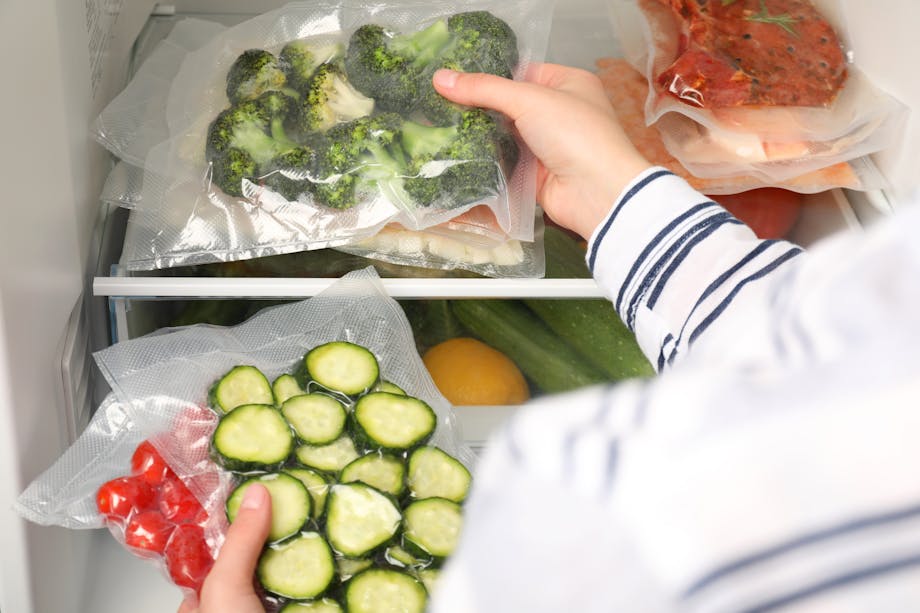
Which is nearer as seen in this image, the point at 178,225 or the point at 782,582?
the point at 782,582

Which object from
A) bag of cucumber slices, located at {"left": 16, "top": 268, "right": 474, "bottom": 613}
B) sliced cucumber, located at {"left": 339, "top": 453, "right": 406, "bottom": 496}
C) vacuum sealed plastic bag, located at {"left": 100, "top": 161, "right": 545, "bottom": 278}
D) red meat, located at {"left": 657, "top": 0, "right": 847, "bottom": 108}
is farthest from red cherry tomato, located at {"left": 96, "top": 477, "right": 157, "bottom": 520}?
red meat, located at {"left": 657, "top": 0, "right": 847, "bottom": 108}

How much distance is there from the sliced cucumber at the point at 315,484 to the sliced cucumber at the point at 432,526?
0.28 ft

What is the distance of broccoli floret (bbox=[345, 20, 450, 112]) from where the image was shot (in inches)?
46.1

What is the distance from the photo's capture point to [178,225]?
1.13 meters

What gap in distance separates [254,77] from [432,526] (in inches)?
24.2

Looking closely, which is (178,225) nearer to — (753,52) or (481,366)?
(481,366)

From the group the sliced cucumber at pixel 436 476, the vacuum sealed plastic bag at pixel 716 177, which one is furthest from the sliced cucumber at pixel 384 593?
the vacuum sealed plastic bag at pixel 716 177

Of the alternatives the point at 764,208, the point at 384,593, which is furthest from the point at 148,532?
the point at 764,208

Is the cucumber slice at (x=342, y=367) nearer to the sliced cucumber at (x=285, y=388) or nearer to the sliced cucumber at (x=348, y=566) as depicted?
the sliced cucumber at (x=285, y=388)

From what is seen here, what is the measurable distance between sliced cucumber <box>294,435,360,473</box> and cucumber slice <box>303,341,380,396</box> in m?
0.06

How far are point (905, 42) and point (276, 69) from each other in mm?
819

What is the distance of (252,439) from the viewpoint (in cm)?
97

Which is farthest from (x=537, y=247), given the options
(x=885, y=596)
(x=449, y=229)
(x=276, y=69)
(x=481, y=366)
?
(x=885, y=596)

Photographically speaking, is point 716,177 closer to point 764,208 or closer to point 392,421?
point 764,208
